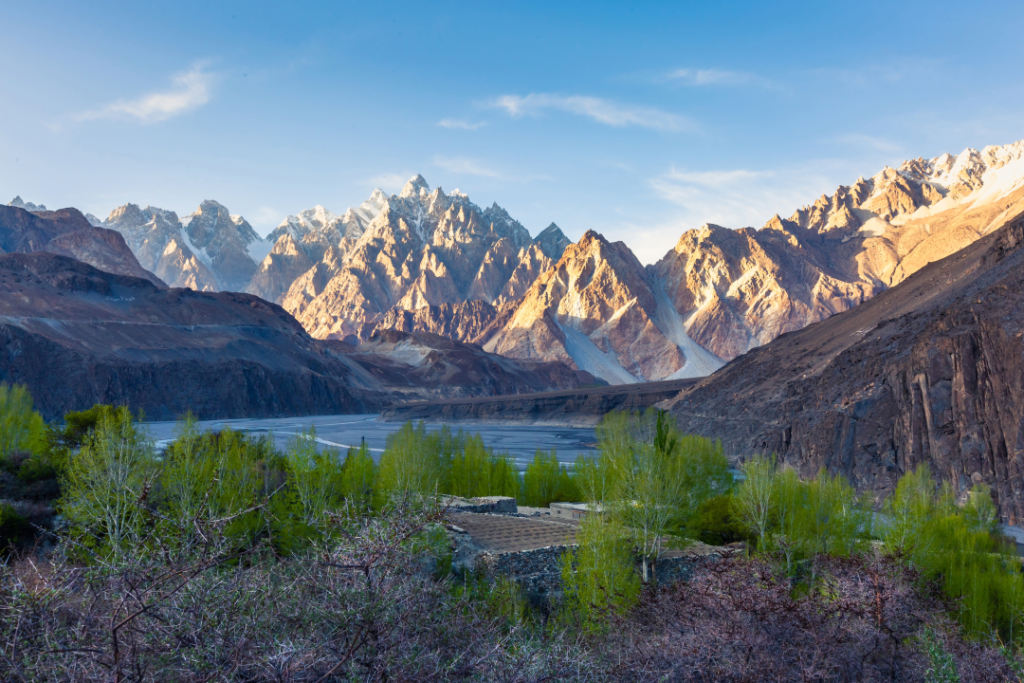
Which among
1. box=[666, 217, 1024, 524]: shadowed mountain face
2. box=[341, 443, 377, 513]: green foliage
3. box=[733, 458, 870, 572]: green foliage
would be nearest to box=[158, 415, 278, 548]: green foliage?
box=[341, 443, 377, 513]: green foliage

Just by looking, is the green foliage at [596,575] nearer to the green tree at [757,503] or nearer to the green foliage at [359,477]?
the green tree at [757,503]

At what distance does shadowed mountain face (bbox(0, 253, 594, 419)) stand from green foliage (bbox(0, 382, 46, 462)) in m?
80.1

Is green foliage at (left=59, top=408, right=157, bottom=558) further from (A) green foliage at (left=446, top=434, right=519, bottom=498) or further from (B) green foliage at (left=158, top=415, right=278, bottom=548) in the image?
(A) green foliage at (left=446, top=434, right=519, bottom=498)

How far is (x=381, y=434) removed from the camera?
391ft

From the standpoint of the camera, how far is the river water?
92125mm

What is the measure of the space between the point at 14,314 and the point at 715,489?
443 feet

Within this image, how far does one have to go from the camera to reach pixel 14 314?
13150cm

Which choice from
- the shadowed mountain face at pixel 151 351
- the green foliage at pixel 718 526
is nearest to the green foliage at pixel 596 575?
the green foliage at pixel 718 526

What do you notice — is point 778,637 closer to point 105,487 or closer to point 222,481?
point 222,481

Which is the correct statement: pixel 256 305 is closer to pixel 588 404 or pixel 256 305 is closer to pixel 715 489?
pixel 588 404

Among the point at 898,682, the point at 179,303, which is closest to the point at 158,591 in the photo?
the point at 898,682

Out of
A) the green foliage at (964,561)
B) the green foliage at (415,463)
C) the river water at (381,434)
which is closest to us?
the green foliage at (964,561)

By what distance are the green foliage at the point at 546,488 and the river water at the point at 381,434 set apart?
27.9m

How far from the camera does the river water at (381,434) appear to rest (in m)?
92.1
